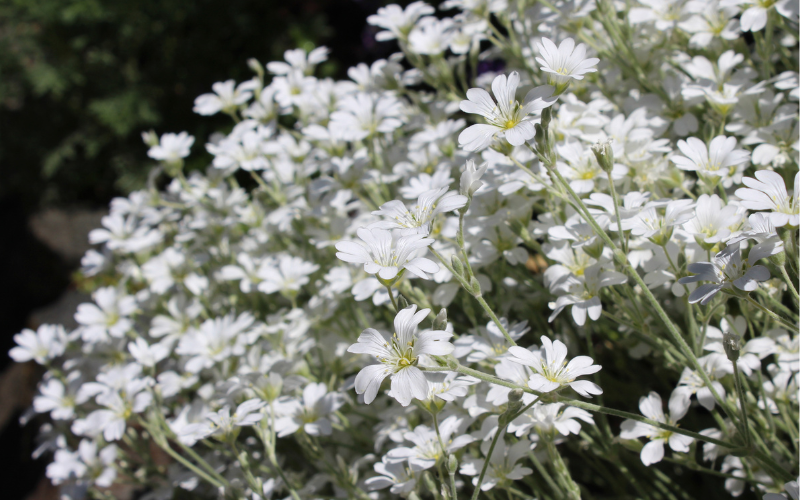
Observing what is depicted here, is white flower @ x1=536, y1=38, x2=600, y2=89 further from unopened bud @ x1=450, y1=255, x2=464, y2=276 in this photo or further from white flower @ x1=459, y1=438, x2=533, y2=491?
white flower @ x1=459, y1=438, x2=533, y2=491

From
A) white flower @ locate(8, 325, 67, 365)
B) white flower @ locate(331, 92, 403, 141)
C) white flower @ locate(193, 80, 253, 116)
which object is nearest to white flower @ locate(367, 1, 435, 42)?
white flower @ locate(331, 92, 403, 141)

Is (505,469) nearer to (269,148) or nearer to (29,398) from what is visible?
(269,148)

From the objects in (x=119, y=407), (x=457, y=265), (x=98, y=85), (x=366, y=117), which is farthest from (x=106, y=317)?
(x=98, y=85)

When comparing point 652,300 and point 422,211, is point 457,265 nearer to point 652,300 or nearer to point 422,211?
point 422,211

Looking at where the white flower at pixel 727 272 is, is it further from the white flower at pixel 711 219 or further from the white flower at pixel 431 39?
the white flower at pixel 431 39

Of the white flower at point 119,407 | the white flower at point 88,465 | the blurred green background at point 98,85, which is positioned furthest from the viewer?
the blurred green background at point 98,85

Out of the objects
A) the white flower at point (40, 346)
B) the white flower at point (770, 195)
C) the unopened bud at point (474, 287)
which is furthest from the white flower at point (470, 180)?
the white flower at point (40, 346)
